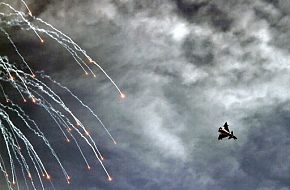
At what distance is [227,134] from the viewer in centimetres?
9331
